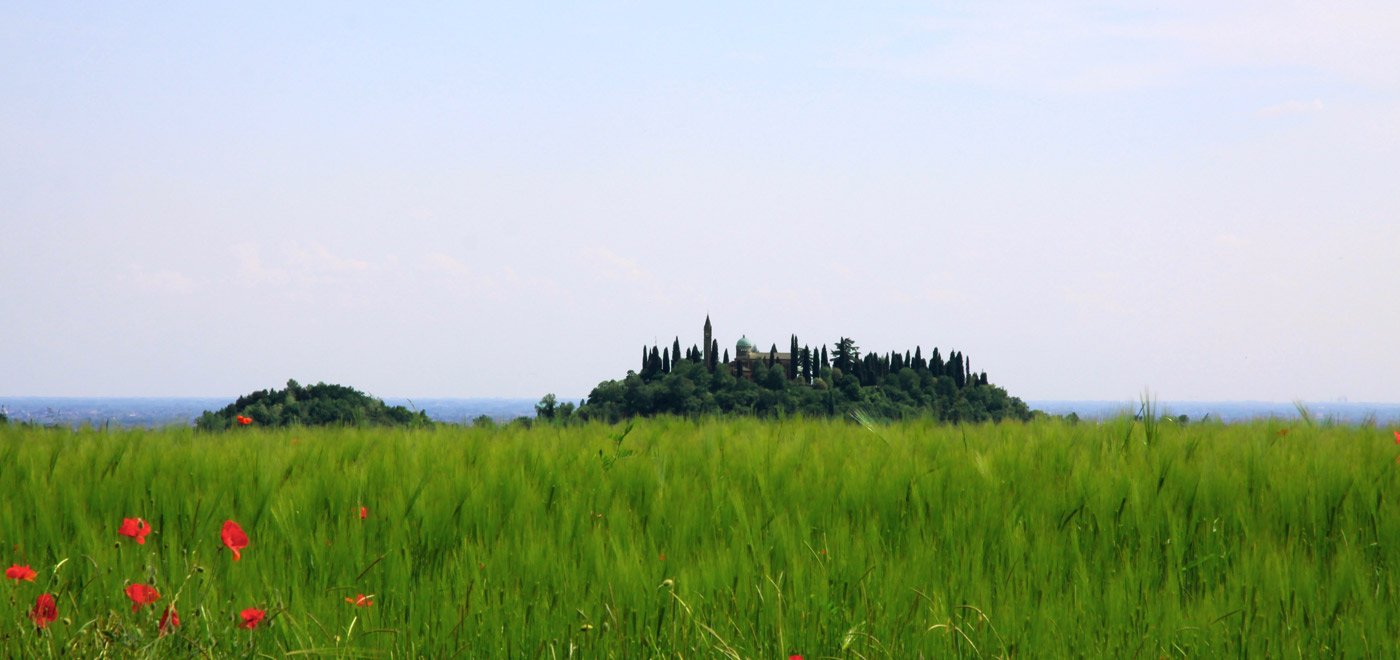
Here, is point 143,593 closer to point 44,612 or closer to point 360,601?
point 44,612

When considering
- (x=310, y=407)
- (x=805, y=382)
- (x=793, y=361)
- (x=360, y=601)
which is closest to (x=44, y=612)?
(x=360, y=601)

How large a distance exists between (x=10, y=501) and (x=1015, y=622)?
415 cm

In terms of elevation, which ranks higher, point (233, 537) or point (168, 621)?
point (233, 537)

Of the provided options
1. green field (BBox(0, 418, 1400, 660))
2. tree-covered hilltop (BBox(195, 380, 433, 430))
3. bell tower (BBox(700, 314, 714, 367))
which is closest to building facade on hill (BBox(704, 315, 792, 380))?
bell tower (BBox(700, 314, 714, 367))

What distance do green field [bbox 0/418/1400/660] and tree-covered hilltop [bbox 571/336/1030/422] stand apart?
203 feet

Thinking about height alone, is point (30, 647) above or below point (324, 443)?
below

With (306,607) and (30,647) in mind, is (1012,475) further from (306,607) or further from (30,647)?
(30,647)

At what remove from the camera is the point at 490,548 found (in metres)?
3.29

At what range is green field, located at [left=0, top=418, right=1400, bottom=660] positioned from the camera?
2512 mm

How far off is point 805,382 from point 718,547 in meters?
91.2

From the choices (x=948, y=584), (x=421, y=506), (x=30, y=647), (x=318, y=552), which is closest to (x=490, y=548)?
(x=421, y=506)

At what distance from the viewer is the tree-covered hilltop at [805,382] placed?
72.1m

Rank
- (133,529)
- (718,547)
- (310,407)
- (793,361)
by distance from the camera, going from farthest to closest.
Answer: (793,361) → (310,407) → (718,547) → (133,529)

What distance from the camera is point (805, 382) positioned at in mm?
93438
